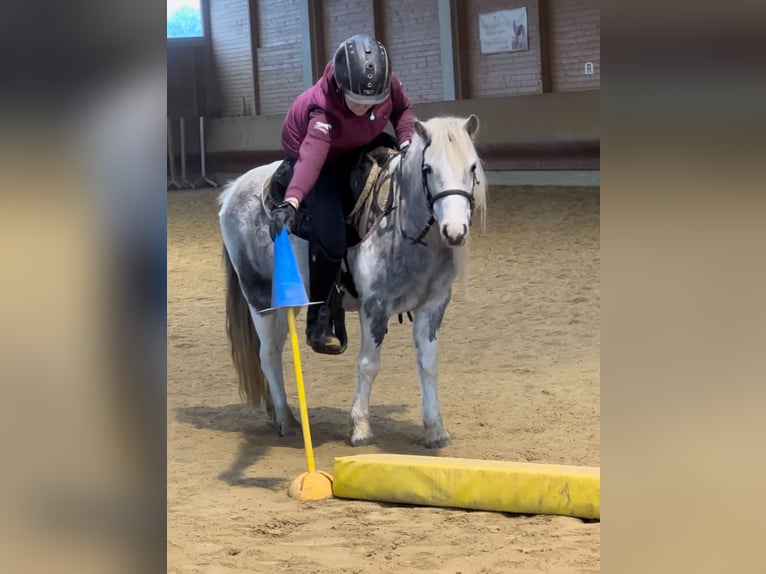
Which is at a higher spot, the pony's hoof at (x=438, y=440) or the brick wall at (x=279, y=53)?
the brick wall at (x=279, y=53)

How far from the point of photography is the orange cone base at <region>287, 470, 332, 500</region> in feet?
10.6

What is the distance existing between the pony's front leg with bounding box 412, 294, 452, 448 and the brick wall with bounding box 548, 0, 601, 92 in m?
6.74

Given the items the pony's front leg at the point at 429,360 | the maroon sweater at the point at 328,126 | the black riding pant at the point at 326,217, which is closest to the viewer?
the maroon sweater at the point at 328,126

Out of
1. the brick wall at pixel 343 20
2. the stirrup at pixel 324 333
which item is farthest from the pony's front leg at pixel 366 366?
the brick wall at pixel 343 20

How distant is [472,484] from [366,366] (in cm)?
86

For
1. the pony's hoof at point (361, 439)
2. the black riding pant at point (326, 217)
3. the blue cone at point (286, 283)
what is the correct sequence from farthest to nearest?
the pony's hoof at point (361, 439), the black riding pant at point (326, 217), the blue cone at point (286, 283)

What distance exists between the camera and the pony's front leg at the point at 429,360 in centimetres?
365

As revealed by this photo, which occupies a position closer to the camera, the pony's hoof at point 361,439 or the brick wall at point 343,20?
the pony's hoof at point 361,439

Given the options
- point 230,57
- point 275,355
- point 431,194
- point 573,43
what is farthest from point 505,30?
point 431,194

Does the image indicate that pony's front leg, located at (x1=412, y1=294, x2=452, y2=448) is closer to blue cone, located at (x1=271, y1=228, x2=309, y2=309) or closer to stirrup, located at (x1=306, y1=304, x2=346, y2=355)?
stirrup, located at (x1=306, y1=304, x2=346, y2=355)

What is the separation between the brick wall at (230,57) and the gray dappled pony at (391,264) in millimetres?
9002

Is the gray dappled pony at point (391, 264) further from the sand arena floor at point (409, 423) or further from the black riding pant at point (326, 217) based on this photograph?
the sand arena floor at point (409, 423)

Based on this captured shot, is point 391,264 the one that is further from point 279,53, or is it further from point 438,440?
point 279,53
